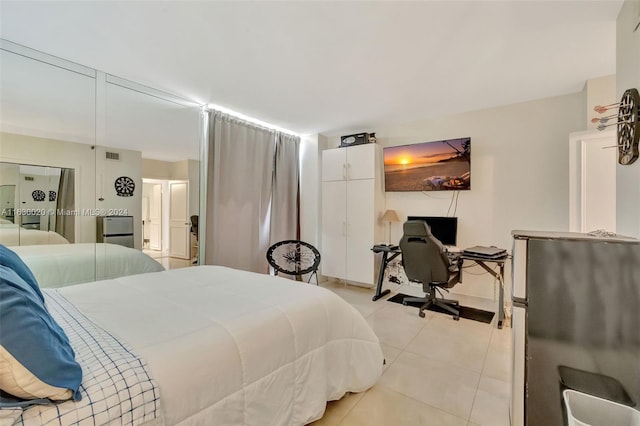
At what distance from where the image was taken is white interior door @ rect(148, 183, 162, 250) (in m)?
3.03

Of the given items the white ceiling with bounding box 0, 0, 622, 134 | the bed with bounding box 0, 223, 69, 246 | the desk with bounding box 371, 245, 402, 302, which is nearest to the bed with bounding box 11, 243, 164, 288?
the bed with bounding box 0, 223, 69, 246

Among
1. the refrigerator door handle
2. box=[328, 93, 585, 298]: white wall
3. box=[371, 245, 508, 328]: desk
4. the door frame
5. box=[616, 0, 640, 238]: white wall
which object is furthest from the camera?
the door frame

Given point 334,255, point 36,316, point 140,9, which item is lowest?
point 334,255

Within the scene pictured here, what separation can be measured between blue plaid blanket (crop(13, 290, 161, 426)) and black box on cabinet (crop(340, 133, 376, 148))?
3699 millimetres

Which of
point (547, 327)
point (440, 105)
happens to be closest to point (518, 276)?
point (547, 327)

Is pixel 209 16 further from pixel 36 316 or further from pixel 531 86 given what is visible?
pixel 531 86

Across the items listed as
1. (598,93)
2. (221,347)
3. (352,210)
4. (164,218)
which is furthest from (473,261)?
(164,218)

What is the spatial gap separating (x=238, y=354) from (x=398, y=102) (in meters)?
3.06

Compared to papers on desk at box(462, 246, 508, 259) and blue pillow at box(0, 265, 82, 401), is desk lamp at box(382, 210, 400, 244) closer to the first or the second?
papers on desk at box(462, 246, 508, 259)

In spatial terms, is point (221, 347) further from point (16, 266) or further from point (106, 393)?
point (16, 266)

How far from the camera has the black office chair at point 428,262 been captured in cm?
292

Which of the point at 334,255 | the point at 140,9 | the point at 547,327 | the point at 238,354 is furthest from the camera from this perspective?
the point at 334,255

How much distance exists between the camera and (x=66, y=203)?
2492mm

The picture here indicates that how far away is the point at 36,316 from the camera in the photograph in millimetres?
819
